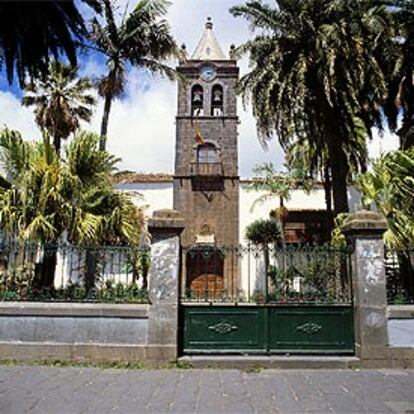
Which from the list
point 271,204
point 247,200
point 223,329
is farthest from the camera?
point 247,200

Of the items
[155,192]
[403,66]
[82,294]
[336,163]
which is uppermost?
[403,66]

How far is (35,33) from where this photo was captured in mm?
7852

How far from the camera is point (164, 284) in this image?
804 centimetres

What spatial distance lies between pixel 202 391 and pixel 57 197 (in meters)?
5.86

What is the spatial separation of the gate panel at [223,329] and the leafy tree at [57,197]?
10.9 feet

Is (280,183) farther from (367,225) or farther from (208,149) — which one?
(367,225)

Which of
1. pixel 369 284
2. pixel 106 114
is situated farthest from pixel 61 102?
pixel 369 284

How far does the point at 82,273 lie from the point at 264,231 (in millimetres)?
16536

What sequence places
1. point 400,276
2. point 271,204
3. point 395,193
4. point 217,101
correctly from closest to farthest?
1. point 400,276
2. point 395,193
3. point 271,204
4. point 217,101

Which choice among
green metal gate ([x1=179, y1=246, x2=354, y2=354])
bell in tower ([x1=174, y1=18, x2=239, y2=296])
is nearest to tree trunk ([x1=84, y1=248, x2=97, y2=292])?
green metal gate ([x1=179, y1=246, x2=354, y2=354])

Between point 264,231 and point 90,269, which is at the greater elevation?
point 264,231

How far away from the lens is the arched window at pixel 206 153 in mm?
27266

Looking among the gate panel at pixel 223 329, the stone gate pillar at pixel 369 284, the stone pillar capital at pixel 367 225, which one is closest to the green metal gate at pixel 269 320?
the gate panel at pixel 223 329

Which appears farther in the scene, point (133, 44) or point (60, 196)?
point (133, 44)
